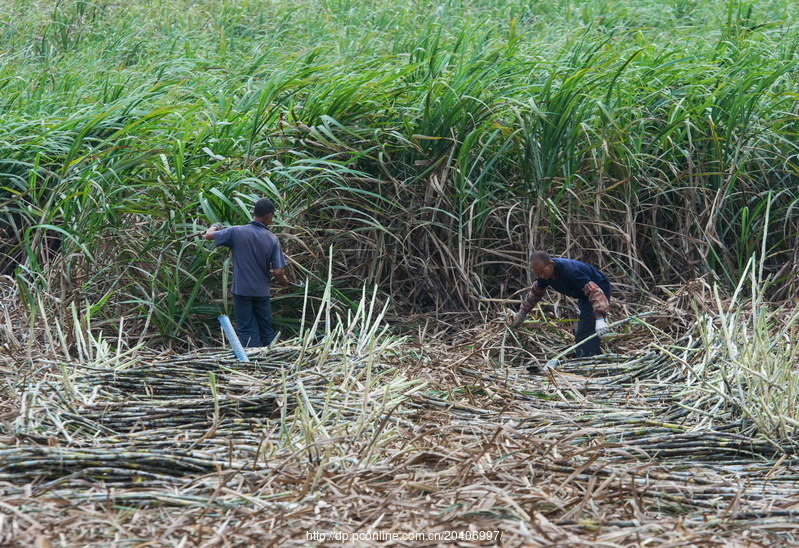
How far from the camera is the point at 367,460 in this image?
2.64m

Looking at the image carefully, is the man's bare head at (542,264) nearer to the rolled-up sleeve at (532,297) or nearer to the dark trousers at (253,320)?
the rolled-up sleeve at (532,297)

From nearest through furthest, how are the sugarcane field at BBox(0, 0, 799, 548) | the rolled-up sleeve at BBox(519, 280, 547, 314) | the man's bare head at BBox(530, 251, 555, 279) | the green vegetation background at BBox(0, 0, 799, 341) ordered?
the sugarcane field at BBox(0, 0, 799, 548)
the man's bare head at BBox(530, 251, 555, 279)
the rolled-up sleeve at BBox(519, 280, 547, 314)
the green vegetation background at BBox(0, 0, 799, 341)

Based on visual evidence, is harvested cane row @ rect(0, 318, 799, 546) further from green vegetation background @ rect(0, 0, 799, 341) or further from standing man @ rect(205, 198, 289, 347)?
green vegetation background @ rect(0, 0, 799, 341)

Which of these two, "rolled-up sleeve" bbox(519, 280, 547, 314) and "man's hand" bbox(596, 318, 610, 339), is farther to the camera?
"rolled-up sleeve" bbox(519, 280, 547, 314)

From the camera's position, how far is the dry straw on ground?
2.25m

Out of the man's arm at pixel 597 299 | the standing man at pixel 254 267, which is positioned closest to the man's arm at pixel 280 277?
the standing man at pixel 254 267

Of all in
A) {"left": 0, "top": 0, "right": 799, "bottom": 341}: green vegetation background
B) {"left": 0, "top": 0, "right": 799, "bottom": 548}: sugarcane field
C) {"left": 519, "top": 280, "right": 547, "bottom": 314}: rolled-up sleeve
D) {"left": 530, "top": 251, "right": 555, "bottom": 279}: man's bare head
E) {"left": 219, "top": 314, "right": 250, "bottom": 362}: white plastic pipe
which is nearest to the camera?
{"left": 0, "top": 0, "right": 799, "bottom": 548}: sugarcane field

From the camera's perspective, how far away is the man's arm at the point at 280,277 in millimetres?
4480

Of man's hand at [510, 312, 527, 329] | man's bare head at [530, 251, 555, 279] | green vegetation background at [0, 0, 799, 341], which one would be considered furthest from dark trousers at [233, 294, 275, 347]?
man's bare head at [530, 251, 555, 279]

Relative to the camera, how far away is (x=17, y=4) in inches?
340

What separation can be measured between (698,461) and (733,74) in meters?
3.40

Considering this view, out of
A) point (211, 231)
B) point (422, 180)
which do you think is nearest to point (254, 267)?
point (211, 231)

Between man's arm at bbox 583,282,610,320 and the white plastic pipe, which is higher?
the white plastic pipe

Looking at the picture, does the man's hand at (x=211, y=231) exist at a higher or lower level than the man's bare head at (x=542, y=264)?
higher
